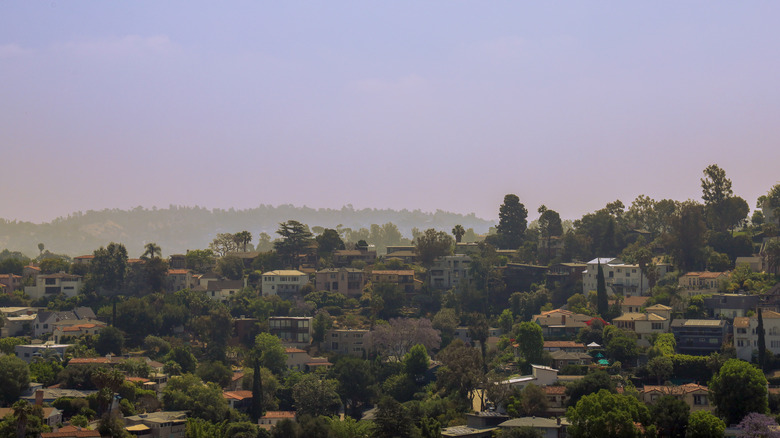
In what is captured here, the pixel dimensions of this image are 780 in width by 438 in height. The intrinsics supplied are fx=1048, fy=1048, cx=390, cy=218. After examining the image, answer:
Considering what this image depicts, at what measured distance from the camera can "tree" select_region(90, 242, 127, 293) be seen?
89.8 meters

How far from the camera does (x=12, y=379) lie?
2502 inches

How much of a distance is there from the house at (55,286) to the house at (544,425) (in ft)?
152

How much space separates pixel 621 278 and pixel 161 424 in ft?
134

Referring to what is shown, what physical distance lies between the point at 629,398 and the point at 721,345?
1593 centimetres

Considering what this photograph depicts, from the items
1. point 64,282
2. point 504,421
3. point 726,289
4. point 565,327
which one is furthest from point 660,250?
point 64,282

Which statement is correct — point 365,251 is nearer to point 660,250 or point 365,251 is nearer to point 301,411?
point 660,250

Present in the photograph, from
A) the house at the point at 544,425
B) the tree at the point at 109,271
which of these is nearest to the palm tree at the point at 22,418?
the house at the point at 544,425

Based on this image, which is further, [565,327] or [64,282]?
[64,282]

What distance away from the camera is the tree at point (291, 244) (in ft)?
325

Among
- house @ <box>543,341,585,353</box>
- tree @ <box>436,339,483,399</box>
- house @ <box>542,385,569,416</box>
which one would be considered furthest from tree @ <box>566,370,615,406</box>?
house @ <box>543,341,585,353</box>

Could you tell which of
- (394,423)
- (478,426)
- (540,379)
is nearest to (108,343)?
(394,423)

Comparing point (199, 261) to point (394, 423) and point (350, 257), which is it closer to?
point (350, 257)

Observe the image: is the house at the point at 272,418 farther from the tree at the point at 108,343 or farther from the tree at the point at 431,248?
the tree at the point at 431,248

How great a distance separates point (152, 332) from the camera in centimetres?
7894
